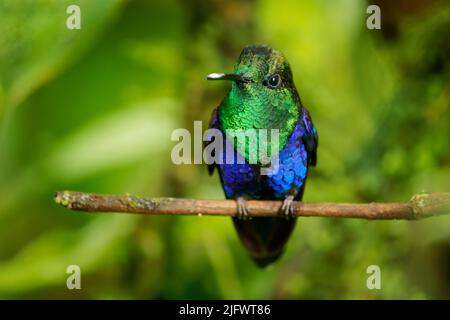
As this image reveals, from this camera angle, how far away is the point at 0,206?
96.8 inches

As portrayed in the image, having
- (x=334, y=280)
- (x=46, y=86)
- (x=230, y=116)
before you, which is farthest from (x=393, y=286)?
(x=46, y=86)

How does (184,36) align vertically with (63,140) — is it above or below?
above

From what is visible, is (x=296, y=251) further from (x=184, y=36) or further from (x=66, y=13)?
(x=66, y=13)

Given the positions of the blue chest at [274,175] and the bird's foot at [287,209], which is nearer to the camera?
the bird's foot at [287,209]

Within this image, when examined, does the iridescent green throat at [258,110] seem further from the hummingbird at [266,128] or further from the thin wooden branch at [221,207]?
the thin wooden branch at [221,207]

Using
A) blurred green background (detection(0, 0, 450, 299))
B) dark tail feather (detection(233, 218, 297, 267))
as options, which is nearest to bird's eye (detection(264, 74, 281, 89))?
dark tail feather (detection(233, 218, 297, 267))

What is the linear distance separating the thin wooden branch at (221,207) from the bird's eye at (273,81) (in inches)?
14.5

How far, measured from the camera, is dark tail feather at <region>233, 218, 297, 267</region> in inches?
79.8

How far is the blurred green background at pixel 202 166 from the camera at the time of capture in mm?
2457

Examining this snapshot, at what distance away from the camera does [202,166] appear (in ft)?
8.81

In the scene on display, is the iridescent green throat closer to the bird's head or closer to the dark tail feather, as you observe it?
the bird's head

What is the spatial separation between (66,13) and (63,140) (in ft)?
2.97

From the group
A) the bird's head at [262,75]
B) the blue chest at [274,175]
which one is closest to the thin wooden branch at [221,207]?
the bird's head at [262,75]
